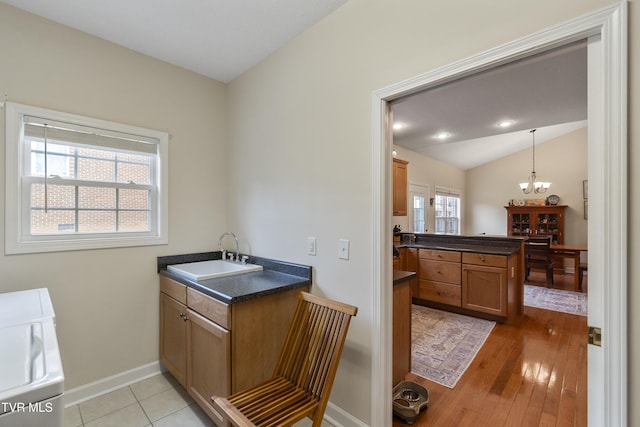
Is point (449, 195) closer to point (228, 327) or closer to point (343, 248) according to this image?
point (343, 248)

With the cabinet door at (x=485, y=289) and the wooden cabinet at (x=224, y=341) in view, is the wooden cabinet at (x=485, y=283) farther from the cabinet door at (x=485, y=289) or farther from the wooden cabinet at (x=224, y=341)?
the wooden cabinet at (x=224, y=341)

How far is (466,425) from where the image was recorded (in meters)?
1.91

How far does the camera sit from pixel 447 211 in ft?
26.5

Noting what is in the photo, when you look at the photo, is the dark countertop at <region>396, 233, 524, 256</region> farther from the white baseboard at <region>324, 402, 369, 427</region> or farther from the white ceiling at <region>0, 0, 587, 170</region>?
the white baseboard at <region>324, 402, 369, 427</region>

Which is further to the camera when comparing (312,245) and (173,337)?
(173,337)

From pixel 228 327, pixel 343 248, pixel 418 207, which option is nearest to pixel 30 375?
pixel 228 327

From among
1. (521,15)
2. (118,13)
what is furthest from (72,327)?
(521,15)

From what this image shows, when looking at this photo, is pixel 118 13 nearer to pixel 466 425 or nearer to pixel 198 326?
pixel 198 326

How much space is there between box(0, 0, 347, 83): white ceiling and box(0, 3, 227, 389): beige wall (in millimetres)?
156

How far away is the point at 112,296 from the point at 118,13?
6.61 ft

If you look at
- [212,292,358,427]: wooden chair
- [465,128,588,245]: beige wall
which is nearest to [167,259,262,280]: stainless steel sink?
[212,292,358,427]: wooden chair

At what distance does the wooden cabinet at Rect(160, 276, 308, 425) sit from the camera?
1.70 metres

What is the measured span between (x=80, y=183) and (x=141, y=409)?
168 cm

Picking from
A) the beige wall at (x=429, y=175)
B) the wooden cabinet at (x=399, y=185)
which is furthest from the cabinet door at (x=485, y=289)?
the beige wall at (x=429, y=175)
